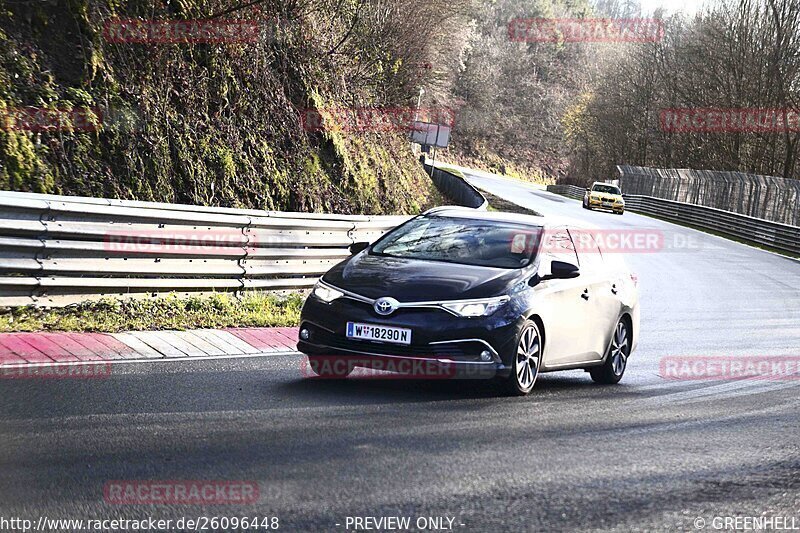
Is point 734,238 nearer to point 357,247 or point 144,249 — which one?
point 144,249

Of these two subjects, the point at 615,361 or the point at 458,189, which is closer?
the point at 615,361

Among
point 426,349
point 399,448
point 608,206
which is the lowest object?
point 608,206

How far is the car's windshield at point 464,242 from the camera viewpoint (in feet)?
29.3

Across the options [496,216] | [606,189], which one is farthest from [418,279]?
[606,189]

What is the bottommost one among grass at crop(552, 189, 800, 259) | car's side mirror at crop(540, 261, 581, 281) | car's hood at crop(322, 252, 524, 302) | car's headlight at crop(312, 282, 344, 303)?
grass at crop(552, 189, 800, 259)

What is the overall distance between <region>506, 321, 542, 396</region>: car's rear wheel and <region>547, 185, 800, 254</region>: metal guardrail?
33.4 meters

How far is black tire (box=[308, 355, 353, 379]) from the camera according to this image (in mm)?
8383

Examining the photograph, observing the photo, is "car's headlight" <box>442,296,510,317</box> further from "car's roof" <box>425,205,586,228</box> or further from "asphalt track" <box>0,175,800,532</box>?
"car's roof" <box>425,205,586,228</box>

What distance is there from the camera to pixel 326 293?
830cm

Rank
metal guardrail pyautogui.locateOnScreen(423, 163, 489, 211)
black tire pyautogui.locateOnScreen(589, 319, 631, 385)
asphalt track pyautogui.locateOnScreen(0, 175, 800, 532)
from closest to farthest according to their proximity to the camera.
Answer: asphalt track pyautogui.locateOnScreen(0, 175, 800, 532), black tire pyautogui.locateOnScreen(589, 319, 631, 385), metal guardrail pyautogui.locateOnScreen(423, 163, 489, 211)

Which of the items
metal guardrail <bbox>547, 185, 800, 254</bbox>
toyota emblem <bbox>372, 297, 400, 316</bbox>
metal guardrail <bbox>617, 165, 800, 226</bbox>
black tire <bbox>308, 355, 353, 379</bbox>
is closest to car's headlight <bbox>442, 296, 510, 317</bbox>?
toyota emblem <bbox>372, 297, 400, 316</bbox>

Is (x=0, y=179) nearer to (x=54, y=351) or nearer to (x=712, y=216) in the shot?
(x=54, y=351)

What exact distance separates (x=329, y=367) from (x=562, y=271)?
212 centimetres

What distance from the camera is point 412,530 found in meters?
4.57
